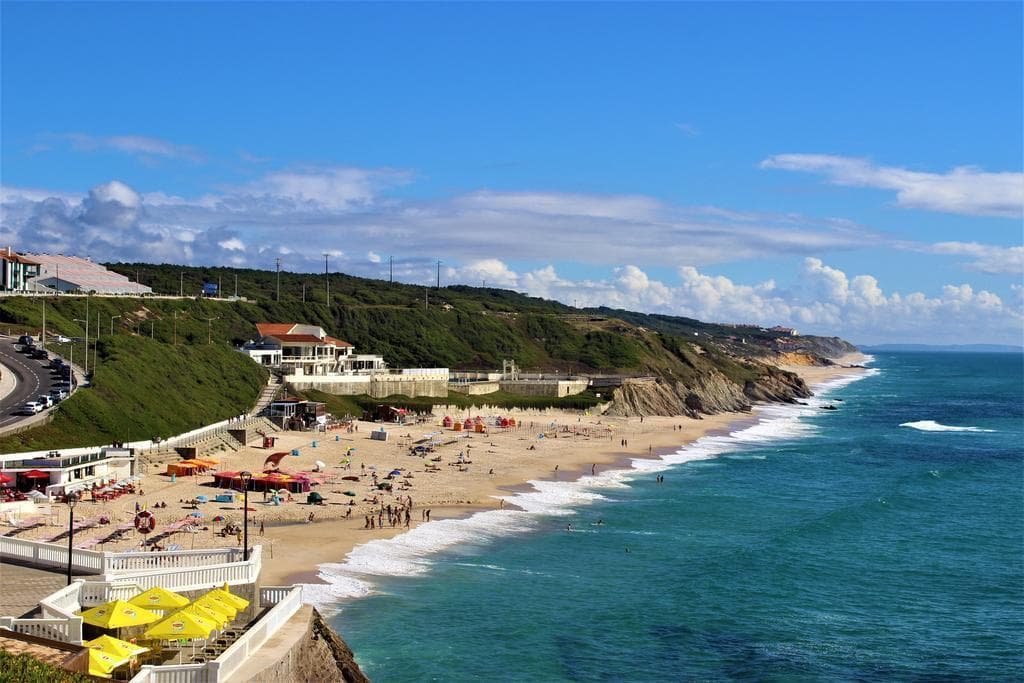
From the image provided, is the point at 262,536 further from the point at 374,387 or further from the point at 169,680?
the point at 374,387

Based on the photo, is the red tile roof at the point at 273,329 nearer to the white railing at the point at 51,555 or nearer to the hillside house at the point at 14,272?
the hillside house at the point at 14,272

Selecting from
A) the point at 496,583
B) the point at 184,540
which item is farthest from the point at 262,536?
the point at 496,583

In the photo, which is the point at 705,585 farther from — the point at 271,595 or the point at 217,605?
the point at 217,605

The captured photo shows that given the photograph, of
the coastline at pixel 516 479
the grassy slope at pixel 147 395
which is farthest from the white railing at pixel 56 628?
the grassy slope at pixel 147 395

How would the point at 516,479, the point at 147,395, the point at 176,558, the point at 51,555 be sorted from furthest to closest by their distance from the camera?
the point at 147,395
the point at 516,479
the point at 176,558
the point at 51,555

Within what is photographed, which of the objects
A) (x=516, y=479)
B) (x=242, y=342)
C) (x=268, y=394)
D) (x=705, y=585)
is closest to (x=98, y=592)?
(x=705, y=585)

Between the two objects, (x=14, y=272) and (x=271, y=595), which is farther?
(x=14, y=272)
